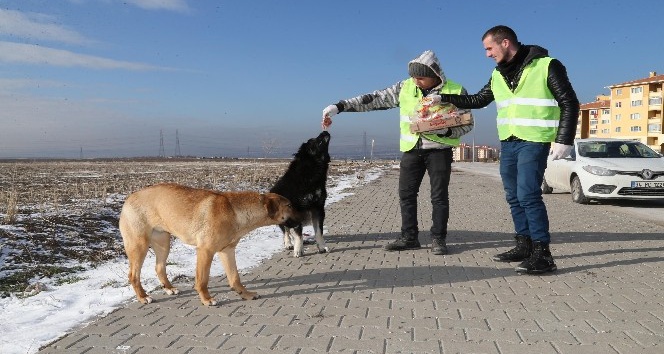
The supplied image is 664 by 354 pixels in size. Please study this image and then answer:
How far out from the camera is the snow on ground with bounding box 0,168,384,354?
3150 millimetres

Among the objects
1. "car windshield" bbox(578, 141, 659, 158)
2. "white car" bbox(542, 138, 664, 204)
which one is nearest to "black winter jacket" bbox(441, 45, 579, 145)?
"white car" bbox(542, 138, 664, 204)

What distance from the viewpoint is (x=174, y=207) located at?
387 cm

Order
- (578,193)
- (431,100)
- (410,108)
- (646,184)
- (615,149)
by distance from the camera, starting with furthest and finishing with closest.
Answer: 1. (615,149)
2. (578,193)
3. (646,184)
4. (410,108)
5. (431,100)

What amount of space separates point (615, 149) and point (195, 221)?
1162 centimetres

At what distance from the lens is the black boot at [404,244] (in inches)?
238

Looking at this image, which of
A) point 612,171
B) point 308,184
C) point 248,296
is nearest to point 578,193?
point 612,171

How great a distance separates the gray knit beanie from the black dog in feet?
4.44

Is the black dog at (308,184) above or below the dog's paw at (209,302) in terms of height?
above

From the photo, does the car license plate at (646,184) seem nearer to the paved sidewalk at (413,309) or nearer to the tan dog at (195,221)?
the paved sidewalk at (413,309)

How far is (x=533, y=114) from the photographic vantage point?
4668mm

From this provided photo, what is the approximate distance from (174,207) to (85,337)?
1.15 m

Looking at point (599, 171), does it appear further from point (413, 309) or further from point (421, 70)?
point (413, 309)

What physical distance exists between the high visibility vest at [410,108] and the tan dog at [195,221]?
236 centimetres

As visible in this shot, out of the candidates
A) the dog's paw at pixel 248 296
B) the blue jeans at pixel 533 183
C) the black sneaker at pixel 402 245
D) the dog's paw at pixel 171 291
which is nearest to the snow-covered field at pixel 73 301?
the dog's paw at pixel 171 291
